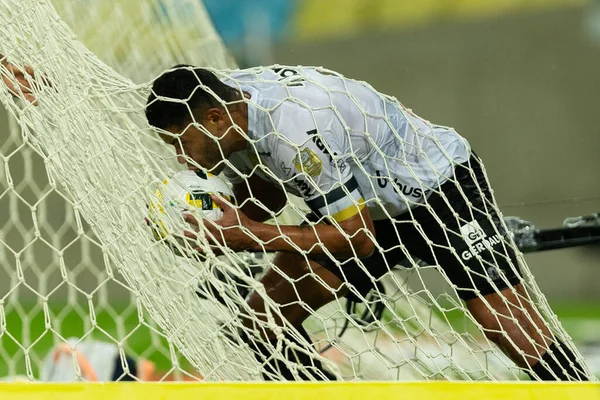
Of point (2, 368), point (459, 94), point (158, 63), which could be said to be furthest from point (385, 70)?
point (2, 368)

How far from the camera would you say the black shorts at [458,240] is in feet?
4.05

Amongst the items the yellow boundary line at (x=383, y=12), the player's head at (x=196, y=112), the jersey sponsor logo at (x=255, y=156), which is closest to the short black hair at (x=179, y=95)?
the player's head at (x=196, y=112)

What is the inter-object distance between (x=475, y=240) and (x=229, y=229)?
431 mm

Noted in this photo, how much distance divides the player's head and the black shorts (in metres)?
0.29

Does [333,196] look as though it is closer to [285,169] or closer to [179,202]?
[285,169]

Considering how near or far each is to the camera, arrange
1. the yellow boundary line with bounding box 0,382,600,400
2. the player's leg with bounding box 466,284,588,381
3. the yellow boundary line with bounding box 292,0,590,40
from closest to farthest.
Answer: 1. the yellow boundary line with bounding box 0,382,600,400
2. the player's leg with bounding box 466,284,588,381
3. the yellow boundary line with bounding box 292,0,590,40

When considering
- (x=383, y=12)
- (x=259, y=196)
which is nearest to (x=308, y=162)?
(x=259, y=196)

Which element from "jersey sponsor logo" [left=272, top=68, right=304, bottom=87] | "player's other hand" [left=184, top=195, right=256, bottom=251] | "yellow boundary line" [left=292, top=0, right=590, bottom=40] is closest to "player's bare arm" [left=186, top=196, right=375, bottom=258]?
"player's other hand" [left=184, top=195, right=256, bottom=251]

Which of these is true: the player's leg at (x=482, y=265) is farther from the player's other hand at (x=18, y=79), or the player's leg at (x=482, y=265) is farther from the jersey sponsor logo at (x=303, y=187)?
the player's other hand at (x=18, y=79)

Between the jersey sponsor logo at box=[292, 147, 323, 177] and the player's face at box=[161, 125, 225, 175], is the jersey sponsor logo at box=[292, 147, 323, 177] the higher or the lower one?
the lower one

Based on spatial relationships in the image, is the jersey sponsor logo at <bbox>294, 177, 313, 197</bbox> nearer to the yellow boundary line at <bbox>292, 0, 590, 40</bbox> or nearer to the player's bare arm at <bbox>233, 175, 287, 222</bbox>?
the player's bare arm at <bbox>233, 175, 287, 222</bbox>

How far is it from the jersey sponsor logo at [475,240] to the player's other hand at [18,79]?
724 mm

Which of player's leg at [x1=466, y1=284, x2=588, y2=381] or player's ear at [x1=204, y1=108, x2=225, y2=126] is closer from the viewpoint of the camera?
player's ear at [x1=204, y1=108, x2=225, y2=126]

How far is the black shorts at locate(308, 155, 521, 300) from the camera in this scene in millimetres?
1235
